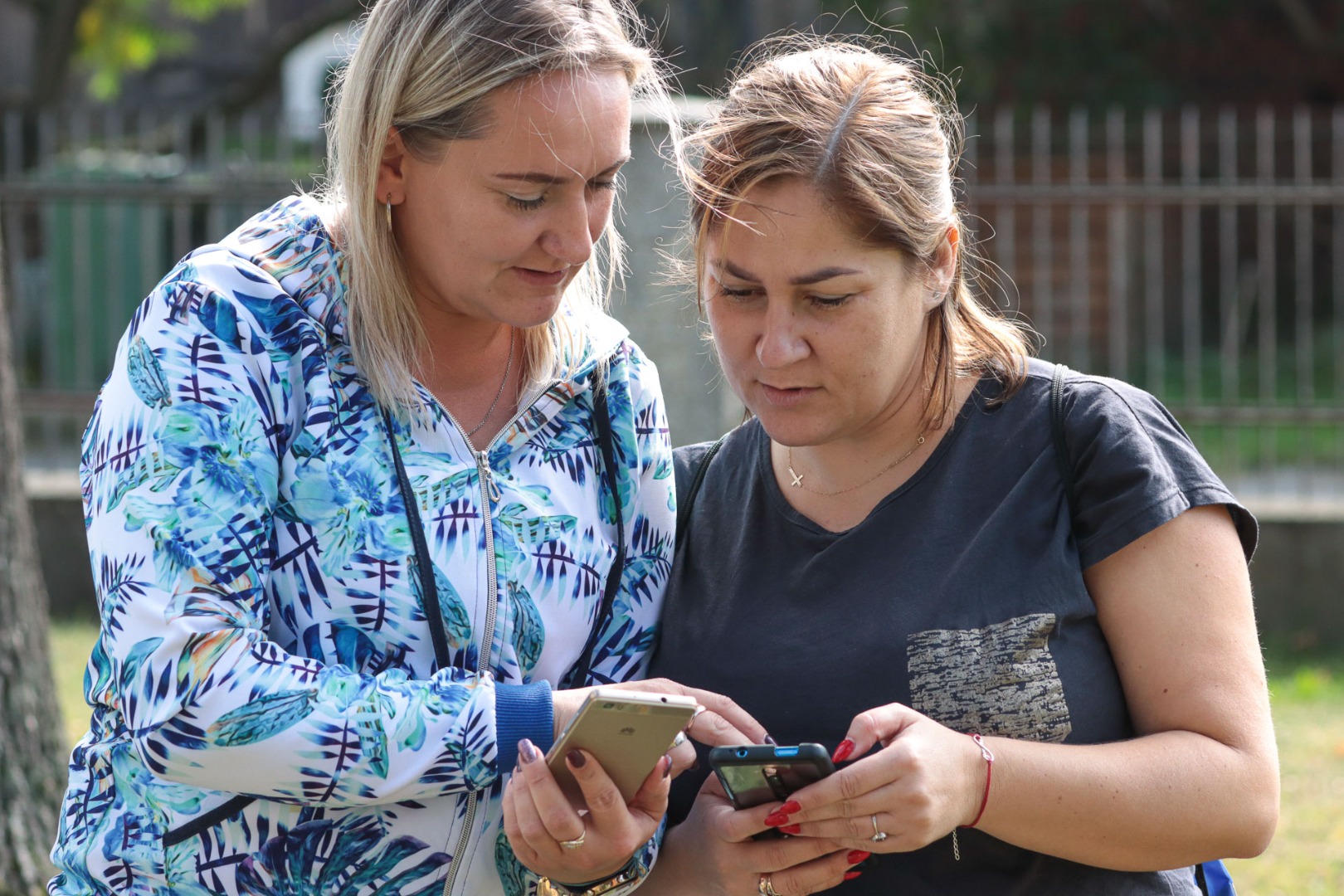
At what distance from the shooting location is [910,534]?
2105mm

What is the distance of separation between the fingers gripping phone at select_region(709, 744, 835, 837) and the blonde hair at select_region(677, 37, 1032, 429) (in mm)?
624

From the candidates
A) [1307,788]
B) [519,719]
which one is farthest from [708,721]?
[1307,788]

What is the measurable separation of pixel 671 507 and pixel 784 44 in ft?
2.71

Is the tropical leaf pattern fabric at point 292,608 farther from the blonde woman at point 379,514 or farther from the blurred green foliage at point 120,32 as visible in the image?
the blurred green foliage at point 120,32

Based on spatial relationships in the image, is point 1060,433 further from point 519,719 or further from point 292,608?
point 292,608

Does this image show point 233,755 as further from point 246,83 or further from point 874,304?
point 246,83

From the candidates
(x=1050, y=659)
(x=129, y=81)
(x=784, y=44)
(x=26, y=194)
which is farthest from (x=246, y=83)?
(x=1050, y=659)

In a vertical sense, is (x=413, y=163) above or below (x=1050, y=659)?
above

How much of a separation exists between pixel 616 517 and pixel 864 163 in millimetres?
621

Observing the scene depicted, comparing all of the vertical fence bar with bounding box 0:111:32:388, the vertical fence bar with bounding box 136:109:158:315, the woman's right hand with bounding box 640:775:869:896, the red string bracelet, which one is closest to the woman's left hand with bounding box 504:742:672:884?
the woman's right hand with bounding box 640:775:869:896

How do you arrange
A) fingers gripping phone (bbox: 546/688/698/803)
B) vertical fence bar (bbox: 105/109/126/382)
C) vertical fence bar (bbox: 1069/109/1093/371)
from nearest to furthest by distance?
1. fingers gripping phone (bbox: 546/688/698/803)
2. vertical fence bar (bbox: 1069/109/1093/371)
3. vertical fence bar (bbox: 105/109/126/382)

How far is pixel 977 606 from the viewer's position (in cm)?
199

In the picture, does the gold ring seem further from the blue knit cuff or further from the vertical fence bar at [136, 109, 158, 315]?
the vertical fence bar at [136, 109, 158, 315]

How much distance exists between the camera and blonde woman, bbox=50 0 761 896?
68.6 inches
